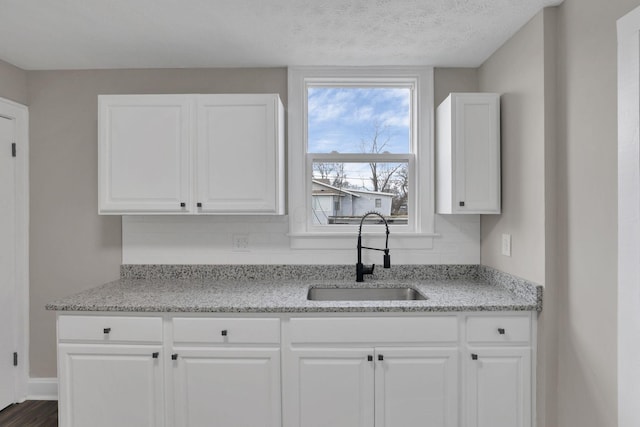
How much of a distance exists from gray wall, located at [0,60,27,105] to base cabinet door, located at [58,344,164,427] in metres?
1.77

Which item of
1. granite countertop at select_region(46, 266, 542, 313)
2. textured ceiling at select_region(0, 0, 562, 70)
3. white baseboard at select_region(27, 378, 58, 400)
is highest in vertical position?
textured ceiling at select_region(0, 0, 562, 70)

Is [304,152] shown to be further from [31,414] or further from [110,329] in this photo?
[31,414]

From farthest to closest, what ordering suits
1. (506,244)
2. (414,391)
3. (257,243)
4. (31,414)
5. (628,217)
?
(257,243), (31,414), (506,244), (414,391), (628,217)

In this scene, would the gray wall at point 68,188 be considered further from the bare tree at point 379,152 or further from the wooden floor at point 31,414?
the bare tree at point 379,152

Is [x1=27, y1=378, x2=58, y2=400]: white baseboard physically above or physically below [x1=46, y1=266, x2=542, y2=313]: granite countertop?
below

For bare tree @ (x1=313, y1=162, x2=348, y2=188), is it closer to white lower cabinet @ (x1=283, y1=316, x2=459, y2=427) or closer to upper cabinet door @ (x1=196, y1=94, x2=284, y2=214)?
upper cabinet door @ (x1=196, y1=94, x2=284, y2=214)

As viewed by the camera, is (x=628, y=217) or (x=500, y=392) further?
(x=500, y=392)

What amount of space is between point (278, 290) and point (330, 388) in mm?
639

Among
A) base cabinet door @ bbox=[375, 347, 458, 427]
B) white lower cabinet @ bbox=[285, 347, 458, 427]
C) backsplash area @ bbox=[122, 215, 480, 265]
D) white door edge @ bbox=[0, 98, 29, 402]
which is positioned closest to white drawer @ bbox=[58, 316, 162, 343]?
backsplash area @ bbox=[122, 215, 480, 265]

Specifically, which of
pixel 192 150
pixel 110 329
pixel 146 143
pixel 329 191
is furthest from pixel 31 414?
pixel 329 191

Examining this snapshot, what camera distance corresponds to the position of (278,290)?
90.6 inches

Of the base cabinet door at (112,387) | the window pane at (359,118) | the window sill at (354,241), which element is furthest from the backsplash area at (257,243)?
the base cabinet door at (112,387)

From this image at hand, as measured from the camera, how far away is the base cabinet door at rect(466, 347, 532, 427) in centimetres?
194

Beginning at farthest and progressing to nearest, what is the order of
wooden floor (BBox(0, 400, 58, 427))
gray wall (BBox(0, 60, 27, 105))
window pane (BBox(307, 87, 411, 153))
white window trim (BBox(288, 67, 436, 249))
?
window pane (BBox(307, 87, 411, 153)) → white window trim (BBox(288, 67, 436, 249)) → gray wall (BBox(0, 60, 27, 105)) → wooden floor (BBox(0, 400, 58, 427))
